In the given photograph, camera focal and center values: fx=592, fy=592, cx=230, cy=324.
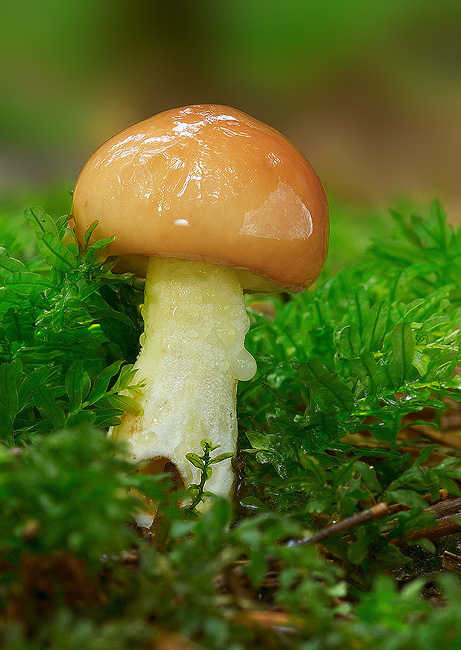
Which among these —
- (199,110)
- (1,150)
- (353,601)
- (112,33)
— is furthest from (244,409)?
(112,33)

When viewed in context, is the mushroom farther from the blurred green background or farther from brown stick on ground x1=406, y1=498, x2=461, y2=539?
the blurred green background

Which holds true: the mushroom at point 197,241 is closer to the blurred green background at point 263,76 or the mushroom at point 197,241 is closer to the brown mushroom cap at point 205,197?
the brown mushroom cap at point 205,197

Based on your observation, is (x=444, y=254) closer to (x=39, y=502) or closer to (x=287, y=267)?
(x=287, y=267)

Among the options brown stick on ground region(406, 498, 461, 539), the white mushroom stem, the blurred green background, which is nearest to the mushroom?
the white mushroom stem

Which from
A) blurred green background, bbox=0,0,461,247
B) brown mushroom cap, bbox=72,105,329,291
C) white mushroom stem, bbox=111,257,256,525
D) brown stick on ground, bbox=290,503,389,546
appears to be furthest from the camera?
blurred green background, bbox=0,0,461,247

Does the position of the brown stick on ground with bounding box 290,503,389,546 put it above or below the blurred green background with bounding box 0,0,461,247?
below

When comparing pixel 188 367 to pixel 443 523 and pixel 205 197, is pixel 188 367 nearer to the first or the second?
pixel 205 197

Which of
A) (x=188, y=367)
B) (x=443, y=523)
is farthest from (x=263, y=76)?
(x=443, y=523)

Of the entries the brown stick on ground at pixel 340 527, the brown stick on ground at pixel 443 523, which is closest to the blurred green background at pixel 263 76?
the brown stick on ground at pixel 443 523

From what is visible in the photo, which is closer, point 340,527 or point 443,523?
point 340,527
